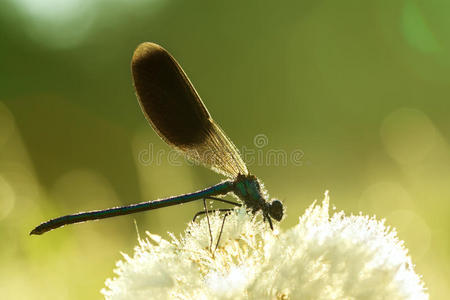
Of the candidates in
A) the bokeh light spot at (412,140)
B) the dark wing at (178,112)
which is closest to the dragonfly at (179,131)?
the dark wing at (178,112)

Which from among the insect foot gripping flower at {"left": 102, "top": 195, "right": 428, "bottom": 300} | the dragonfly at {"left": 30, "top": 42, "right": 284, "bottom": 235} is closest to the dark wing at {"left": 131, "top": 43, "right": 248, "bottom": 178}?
the dragonfly at {"left": 30, "top": 42, "right": 284, "bottom": 235}

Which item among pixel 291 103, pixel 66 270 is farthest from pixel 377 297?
pixel 291 103

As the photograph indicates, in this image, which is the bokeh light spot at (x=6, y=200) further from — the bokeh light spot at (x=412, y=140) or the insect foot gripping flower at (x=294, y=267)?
the bokeh light spot at (x=412, y=140)

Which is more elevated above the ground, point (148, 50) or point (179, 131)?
point (148, 50)

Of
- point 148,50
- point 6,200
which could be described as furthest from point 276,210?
point 6,200

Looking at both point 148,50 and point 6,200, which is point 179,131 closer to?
point 148,50

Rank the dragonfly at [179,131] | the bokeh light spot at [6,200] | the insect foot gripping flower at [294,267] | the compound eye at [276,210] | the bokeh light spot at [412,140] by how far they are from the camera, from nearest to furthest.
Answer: the insect foot gripping flower at [294,267] → the compound eye at [276,210] → the dragonfly at [179,131] → the bokeh light spot at [6,200] → the bokeh light spot at [412,140]

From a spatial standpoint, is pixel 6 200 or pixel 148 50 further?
pixel 6 200
